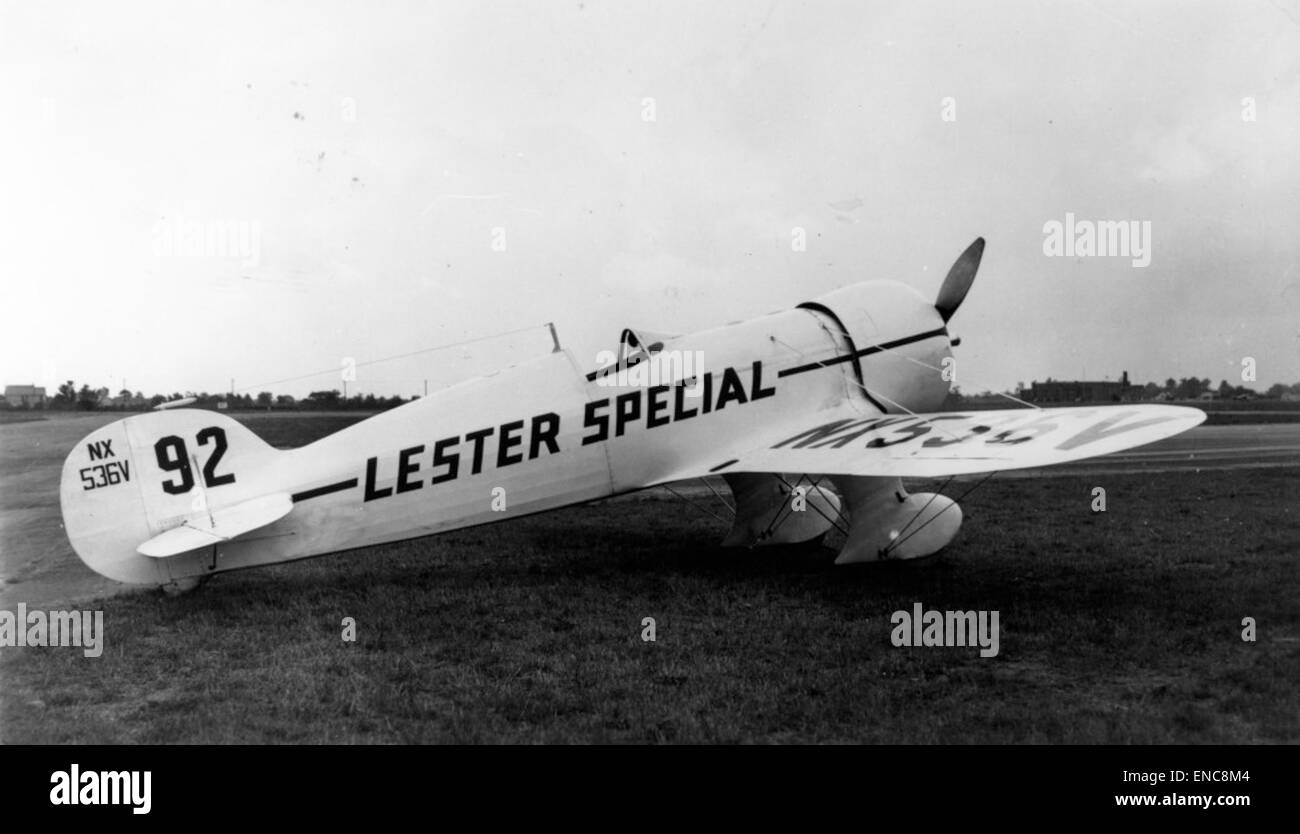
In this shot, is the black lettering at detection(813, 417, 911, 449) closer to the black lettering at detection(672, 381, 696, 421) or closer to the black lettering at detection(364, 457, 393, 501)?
the black lettering at detection(672, 381, 696, 421)

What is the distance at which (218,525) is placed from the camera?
5.77m

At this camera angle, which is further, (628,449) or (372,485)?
(628,449)

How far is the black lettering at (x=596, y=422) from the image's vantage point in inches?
268

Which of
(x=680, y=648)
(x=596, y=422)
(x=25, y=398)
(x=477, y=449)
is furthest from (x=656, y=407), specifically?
(x=25, y=398)

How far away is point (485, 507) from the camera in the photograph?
21.1 feet

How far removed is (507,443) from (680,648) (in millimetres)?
2261

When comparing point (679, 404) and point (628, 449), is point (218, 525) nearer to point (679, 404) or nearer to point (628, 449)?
point (628, 449)

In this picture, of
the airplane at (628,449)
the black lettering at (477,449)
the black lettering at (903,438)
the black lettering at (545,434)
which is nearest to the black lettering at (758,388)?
the airplane at (628,449)

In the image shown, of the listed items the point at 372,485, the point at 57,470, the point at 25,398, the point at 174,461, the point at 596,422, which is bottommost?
the point at 57,470

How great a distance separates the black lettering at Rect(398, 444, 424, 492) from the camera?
621 centimetres

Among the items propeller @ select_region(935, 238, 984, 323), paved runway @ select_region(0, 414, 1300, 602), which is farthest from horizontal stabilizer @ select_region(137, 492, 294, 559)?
propeller @ select_region(935, 238, 984, 323)

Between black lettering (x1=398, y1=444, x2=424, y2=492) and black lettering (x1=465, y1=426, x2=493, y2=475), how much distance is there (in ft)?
1.27
